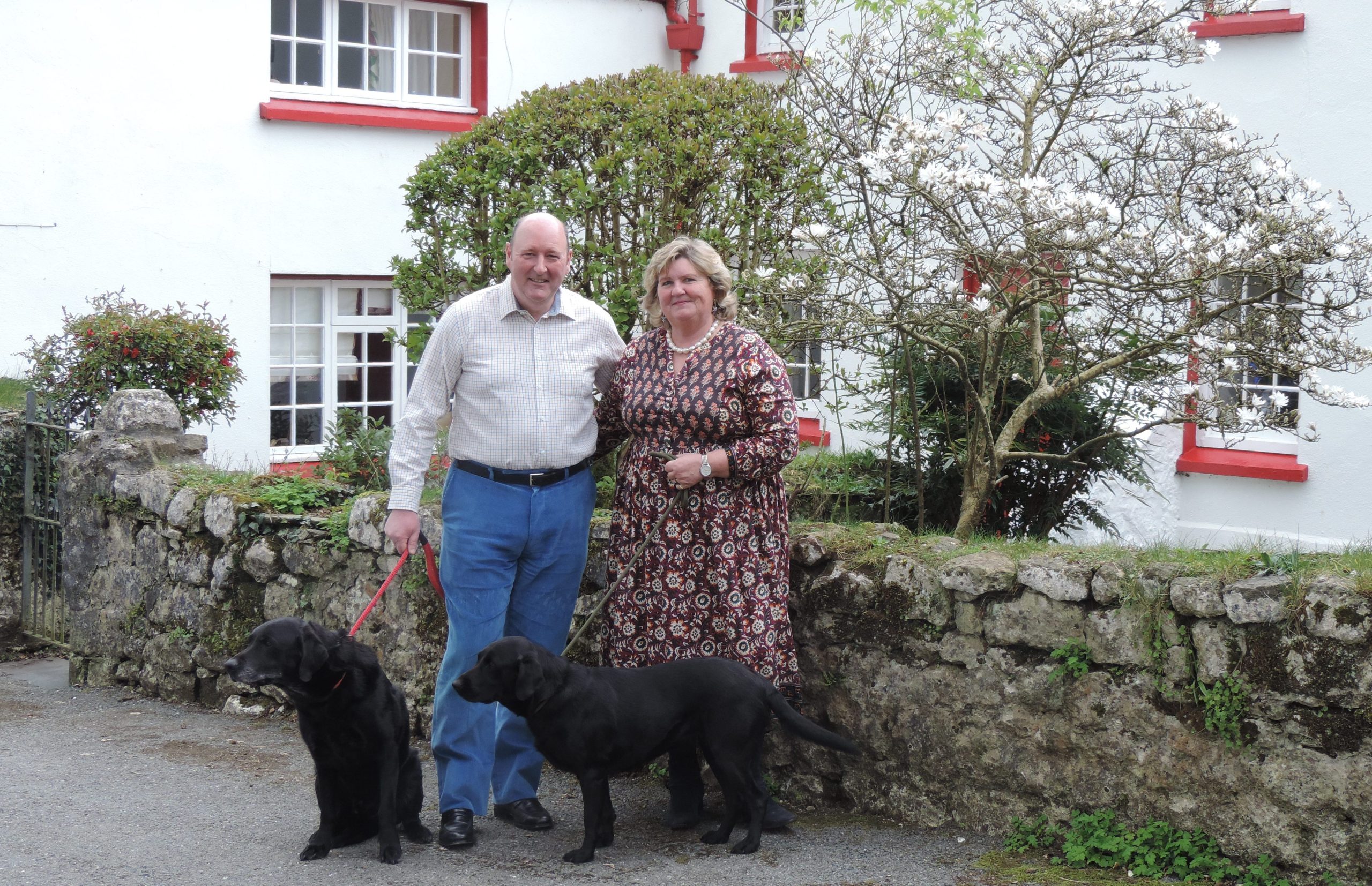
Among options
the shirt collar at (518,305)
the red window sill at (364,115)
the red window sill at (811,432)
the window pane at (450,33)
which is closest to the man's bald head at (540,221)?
the shirt collar at (518,305)

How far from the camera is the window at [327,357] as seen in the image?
44.9 feet

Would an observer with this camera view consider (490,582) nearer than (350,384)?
Yes

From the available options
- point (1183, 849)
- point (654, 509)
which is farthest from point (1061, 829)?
point (654, 509)

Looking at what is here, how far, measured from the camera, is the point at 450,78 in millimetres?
14469

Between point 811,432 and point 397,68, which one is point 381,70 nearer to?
point 397,68

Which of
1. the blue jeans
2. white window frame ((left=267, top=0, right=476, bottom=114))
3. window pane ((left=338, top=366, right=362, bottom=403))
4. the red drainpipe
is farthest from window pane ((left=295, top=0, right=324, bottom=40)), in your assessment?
the blue jeans

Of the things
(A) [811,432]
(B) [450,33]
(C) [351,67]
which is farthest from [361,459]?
(B) [450,33]

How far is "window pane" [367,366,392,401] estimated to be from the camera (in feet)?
46.5

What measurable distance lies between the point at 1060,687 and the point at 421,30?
37.5 feet

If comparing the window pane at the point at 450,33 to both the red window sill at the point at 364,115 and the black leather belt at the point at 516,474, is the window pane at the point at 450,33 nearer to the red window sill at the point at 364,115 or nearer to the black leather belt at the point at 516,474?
the red window sill at the point at 364,115

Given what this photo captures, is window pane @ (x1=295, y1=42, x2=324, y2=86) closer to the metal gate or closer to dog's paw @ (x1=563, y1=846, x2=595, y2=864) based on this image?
the metal gate

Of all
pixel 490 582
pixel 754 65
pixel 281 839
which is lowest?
pixel 281 839

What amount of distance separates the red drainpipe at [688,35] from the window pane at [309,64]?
3.66 metres

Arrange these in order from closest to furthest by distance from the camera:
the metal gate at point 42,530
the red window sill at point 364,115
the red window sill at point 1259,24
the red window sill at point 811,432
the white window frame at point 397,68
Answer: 1. the metal gate at point 42,530
2. the red window sill at point 1259,24
3. the red window sill at point 811,432
4. the red window sill at point 364,115
5. the white window frame at point 397,68
